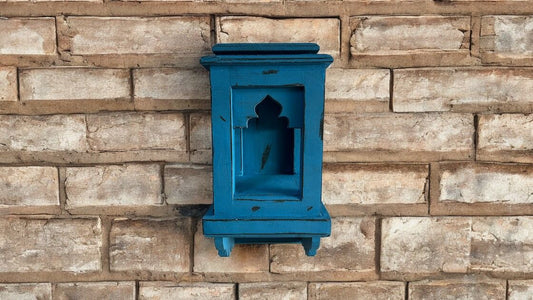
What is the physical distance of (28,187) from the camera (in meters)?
1.34

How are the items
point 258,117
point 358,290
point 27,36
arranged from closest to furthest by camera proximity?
point 258,117 < point 27,36 < point 358,290

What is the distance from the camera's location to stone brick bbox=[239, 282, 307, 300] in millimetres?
1385

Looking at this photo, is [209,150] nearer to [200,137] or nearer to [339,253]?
[200,137]

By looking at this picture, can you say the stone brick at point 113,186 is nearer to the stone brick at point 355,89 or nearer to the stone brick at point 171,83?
the stone brick at point 171,83

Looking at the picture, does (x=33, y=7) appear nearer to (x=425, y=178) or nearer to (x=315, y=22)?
(x=315, y=22)

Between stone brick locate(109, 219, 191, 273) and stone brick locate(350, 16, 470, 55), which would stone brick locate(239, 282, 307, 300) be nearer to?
stone brick locate(109, 219, 191, 273)

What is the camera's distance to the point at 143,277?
1.38 meters

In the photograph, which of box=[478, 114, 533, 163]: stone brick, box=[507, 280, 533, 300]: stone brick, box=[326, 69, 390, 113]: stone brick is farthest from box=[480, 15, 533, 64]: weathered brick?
box=[507, 280, 533, 300]: stone brick

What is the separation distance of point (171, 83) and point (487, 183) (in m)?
1.11

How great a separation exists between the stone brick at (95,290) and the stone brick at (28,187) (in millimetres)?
298

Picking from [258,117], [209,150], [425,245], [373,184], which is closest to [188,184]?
[209,150]

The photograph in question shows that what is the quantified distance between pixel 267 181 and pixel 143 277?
0.58 metres

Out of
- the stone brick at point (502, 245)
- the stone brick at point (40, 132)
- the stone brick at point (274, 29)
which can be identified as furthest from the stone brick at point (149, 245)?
the stone brick at point (502, 245)

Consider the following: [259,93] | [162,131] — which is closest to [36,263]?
[162,131]
